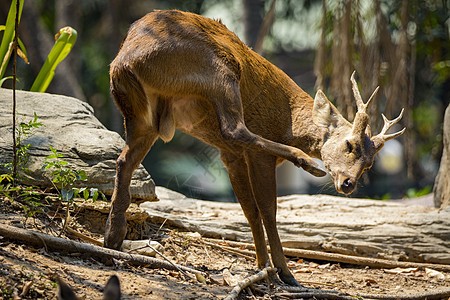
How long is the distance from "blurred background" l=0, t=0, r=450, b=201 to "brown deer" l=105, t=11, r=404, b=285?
142 inches

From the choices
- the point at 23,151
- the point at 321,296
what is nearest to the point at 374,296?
the point at 321,296


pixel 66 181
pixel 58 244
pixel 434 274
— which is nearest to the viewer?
pixel 58 244

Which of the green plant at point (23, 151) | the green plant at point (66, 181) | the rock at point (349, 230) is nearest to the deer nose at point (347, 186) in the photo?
the rock at point (349, 230)

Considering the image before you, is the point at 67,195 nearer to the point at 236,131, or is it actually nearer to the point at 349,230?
the point at 236,131

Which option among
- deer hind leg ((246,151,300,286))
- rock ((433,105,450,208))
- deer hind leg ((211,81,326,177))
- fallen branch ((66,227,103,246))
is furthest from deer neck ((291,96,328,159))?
rock ((433,105,450,208))

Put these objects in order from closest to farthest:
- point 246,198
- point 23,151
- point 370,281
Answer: point 23,151
point 246,198
point 370,281

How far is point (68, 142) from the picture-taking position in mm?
5402

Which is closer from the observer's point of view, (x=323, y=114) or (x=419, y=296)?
(x=419, y=296)

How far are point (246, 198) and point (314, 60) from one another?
967 centimetres

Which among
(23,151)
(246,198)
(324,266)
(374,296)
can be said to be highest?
(23,151)

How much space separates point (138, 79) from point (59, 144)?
63.4 inches

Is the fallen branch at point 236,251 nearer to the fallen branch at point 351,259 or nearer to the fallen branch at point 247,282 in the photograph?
the fallen branch at point 351,259

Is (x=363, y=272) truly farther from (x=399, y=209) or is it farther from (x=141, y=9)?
(x=141, y=9)

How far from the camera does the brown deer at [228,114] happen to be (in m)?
4.31
